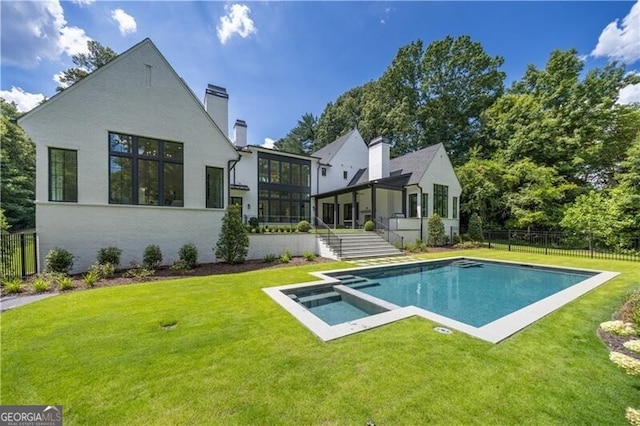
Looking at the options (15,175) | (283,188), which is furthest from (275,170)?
(15,175)

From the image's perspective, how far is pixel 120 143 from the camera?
1007 cm

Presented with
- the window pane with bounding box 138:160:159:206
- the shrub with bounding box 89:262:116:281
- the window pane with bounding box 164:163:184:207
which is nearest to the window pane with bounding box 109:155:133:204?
the window pane with bounding box 138:160:159:206

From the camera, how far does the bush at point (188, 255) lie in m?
10.4

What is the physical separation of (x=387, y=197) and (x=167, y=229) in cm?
1661

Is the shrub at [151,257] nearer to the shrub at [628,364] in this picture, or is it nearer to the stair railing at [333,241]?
the stair railing at [333,241]

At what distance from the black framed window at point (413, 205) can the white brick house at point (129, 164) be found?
13302 mm

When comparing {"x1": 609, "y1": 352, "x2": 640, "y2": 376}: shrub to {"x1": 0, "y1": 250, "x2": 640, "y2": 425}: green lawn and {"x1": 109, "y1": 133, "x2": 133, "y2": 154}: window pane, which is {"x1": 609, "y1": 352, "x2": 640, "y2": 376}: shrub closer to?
{"x1": 0, "y1": 250, "x2": 640, "y2": 425}: green lawn

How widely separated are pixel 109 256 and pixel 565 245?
2662 centimetres

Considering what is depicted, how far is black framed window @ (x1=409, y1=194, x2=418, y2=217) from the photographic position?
1842 cm

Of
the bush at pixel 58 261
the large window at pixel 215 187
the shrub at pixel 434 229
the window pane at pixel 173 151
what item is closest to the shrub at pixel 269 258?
the large window at pixel 215 187

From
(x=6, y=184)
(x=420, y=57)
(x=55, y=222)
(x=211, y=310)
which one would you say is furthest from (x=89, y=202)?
(x=420, y=57)

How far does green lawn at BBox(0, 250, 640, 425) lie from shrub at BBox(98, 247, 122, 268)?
4.72 metres

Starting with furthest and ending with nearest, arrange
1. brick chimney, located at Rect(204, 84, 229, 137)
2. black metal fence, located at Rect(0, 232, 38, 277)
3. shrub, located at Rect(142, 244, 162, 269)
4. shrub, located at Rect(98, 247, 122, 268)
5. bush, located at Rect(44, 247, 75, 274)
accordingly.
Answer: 1. brick chimney, located at Rect(204, 84, 229, 137)
2. shrub, located at Rect(142, 244, 162, 269)
3. shrub, located at Rect(98, 247, 122, 268)
4. bush, located at Rect(44, 247, 75, 274)
5. black metal fence, located at Rect(0, 232, 38, 277)

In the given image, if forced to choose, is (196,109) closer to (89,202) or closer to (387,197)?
(89,202)
